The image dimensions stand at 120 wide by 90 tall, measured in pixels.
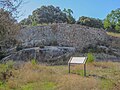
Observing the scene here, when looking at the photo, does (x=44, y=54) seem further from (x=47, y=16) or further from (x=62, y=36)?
(x=47, y=16)

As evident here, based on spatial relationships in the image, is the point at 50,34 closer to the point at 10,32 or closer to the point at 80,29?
the point at 80,29

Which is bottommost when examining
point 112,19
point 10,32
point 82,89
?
point 82,89

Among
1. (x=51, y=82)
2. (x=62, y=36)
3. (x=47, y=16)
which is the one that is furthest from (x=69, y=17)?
A: (x=51, y=82)

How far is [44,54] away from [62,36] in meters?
5.00

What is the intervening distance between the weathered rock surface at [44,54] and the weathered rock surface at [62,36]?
1.86 m

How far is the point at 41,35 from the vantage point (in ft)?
85.9

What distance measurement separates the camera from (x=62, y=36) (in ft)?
86.0

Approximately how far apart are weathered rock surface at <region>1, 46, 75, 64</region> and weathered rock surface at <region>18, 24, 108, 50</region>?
6.10 ft

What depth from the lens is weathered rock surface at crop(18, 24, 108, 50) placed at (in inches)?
974

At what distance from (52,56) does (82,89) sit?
1288cm

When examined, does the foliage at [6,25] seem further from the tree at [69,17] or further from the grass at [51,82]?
the tree at [69,17]

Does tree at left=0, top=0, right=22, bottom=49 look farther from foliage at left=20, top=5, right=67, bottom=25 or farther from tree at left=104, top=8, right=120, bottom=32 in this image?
tree at left=104, top=8, right=120, bottom=32

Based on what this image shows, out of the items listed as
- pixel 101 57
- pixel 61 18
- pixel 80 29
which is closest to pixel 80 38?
pixel 80 29

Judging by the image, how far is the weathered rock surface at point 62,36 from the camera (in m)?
24.7
